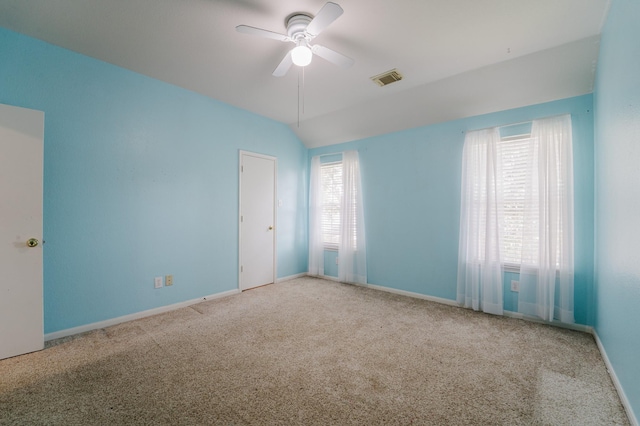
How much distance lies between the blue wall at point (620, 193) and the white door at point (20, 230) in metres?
4.16

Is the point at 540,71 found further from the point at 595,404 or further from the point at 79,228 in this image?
the point at 79,228

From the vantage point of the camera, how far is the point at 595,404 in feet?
5.46

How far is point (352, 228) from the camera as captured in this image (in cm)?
448

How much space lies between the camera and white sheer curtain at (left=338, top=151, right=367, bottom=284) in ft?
→ 14.5

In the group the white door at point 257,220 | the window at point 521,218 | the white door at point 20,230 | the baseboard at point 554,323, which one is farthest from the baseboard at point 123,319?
the baseboard at point 554,323

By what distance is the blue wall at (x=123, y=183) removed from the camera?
8.10ft

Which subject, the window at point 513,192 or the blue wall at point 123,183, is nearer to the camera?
the blue wall at point 123,183

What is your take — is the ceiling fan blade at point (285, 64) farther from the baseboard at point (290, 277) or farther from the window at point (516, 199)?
the baseboard at point (290, 277)

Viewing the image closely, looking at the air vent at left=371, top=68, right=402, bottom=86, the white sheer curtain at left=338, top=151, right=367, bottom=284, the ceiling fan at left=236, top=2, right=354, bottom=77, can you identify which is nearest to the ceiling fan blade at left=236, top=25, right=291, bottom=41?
the ceiling fan at left=236, top=2, right=354, bottom=77

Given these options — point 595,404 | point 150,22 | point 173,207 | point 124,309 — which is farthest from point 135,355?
point 595,404

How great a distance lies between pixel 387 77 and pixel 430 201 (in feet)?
5.68

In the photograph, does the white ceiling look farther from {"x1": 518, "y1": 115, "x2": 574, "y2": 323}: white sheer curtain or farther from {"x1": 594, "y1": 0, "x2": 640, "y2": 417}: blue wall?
{"x1": 518, "y1": 115, "x2": 574, "y2": 323}: white sheer curtain

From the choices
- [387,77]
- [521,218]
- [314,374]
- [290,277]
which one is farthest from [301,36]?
[290,277]

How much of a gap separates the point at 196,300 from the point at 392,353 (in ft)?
8.40
